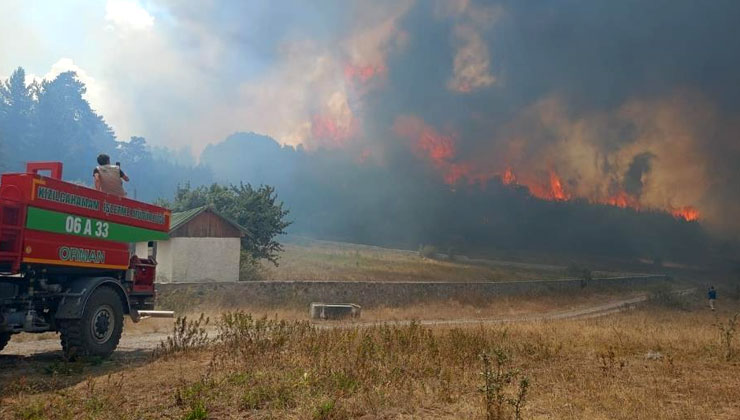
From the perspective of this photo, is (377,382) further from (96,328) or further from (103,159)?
(103,159)

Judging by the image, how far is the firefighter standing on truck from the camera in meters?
10.2

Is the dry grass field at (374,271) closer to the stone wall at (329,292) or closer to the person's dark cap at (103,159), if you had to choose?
the stone wall at (329,292)

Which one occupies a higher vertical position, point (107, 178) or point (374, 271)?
point (107, 178)

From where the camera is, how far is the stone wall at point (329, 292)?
22906 mm

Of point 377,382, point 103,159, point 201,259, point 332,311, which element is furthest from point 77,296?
point 201,259

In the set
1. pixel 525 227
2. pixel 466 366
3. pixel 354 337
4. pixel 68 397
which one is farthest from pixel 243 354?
pixel 525 227

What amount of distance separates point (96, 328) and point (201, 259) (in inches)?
765

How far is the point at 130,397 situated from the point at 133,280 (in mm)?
4741

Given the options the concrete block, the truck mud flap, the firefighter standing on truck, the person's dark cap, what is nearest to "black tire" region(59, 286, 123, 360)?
the truck mud flap

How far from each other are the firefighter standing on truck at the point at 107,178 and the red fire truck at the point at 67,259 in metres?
0.28

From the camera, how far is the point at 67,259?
9.06 meters

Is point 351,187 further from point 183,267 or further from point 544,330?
point 544,330

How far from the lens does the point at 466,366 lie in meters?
9.86

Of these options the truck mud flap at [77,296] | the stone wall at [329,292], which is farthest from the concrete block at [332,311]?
→ the truck mud flap at [77,296]
